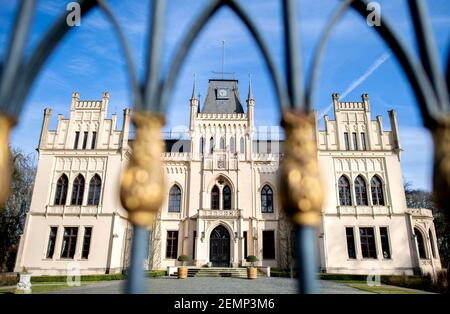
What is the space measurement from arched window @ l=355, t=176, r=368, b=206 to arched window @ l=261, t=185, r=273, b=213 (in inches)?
337

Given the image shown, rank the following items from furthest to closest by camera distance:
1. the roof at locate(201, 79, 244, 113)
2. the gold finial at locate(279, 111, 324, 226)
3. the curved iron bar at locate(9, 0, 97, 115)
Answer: the roof at locate(201, 79, 244, 113) < the curved iron bar at locate(9, 0, 97, 115) < the gold finial at locate(279, 111, 324, 226)

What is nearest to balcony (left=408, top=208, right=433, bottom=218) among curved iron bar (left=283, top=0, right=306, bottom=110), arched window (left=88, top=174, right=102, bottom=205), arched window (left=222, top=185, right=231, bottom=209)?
arched window (left=222, top=185, right=231, bottom=209)

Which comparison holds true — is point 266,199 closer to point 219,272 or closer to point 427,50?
point 219,272

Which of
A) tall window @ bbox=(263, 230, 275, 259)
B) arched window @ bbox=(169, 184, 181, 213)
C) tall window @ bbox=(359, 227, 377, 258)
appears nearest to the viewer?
tall window @ bbox=(359, 227, 377, 258)

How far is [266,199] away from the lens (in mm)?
29891

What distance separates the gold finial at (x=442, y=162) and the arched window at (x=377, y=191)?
84.9 ft

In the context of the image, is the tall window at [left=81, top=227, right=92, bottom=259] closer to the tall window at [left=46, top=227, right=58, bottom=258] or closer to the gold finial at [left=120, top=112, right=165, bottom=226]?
the tall window at [left=46, top=227, right=58, bottom=258]

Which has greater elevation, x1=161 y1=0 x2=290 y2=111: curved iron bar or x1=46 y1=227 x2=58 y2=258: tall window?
x1=161 y1=0 x2=290 y2=111: curved iron bar

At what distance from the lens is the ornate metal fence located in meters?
1.31

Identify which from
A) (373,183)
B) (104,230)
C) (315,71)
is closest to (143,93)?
(315,71)

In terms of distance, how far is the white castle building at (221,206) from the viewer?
75.4 ft

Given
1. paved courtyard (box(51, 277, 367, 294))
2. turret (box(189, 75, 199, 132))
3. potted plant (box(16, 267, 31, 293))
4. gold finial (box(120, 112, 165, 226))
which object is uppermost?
turret (box(189, 75, 199, 132))

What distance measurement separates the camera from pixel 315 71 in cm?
150
